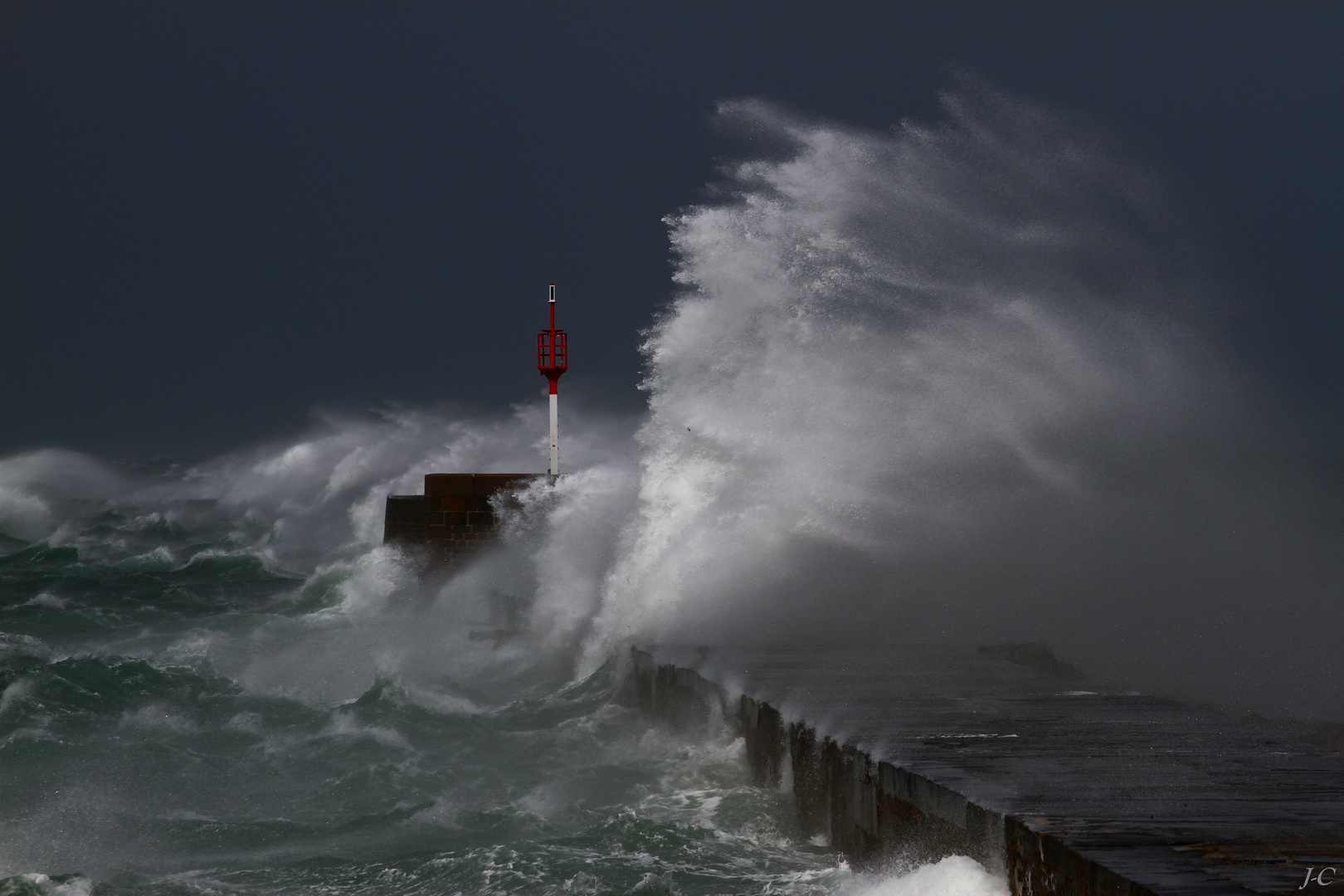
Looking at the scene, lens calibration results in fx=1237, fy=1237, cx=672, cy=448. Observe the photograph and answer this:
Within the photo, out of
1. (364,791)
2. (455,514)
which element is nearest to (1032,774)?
(364,791)

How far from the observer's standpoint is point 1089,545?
1039 centimetres

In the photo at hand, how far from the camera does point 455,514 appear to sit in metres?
13.8

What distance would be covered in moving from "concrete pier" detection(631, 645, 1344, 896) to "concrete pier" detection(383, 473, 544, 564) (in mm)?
6719

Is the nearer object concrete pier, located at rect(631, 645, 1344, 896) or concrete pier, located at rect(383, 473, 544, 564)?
concrete pier, located at rect(631, 645, 1344, 896)

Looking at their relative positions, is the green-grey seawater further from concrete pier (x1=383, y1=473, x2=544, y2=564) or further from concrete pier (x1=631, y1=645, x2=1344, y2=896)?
concrete pier (x1=383, y1=473, x2=544, y2=564)

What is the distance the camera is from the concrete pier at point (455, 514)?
13.7 m

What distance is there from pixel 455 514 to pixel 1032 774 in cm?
1031

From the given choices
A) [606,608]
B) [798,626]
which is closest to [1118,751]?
[798,626]

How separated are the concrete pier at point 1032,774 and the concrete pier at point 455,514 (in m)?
6.72

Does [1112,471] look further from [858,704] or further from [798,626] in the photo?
[858,704]

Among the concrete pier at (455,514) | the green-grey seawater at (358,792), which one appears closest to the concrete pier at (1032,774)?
the green-grey seawater at (358,792)

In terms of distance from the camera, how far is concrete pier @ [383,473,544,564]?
13.7 m

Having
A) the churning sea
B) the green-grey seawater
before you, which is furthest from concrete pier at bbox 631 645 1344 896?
the green-grey seawater

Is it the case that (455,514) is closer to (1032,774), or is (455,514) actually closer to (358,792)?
(358,792)
